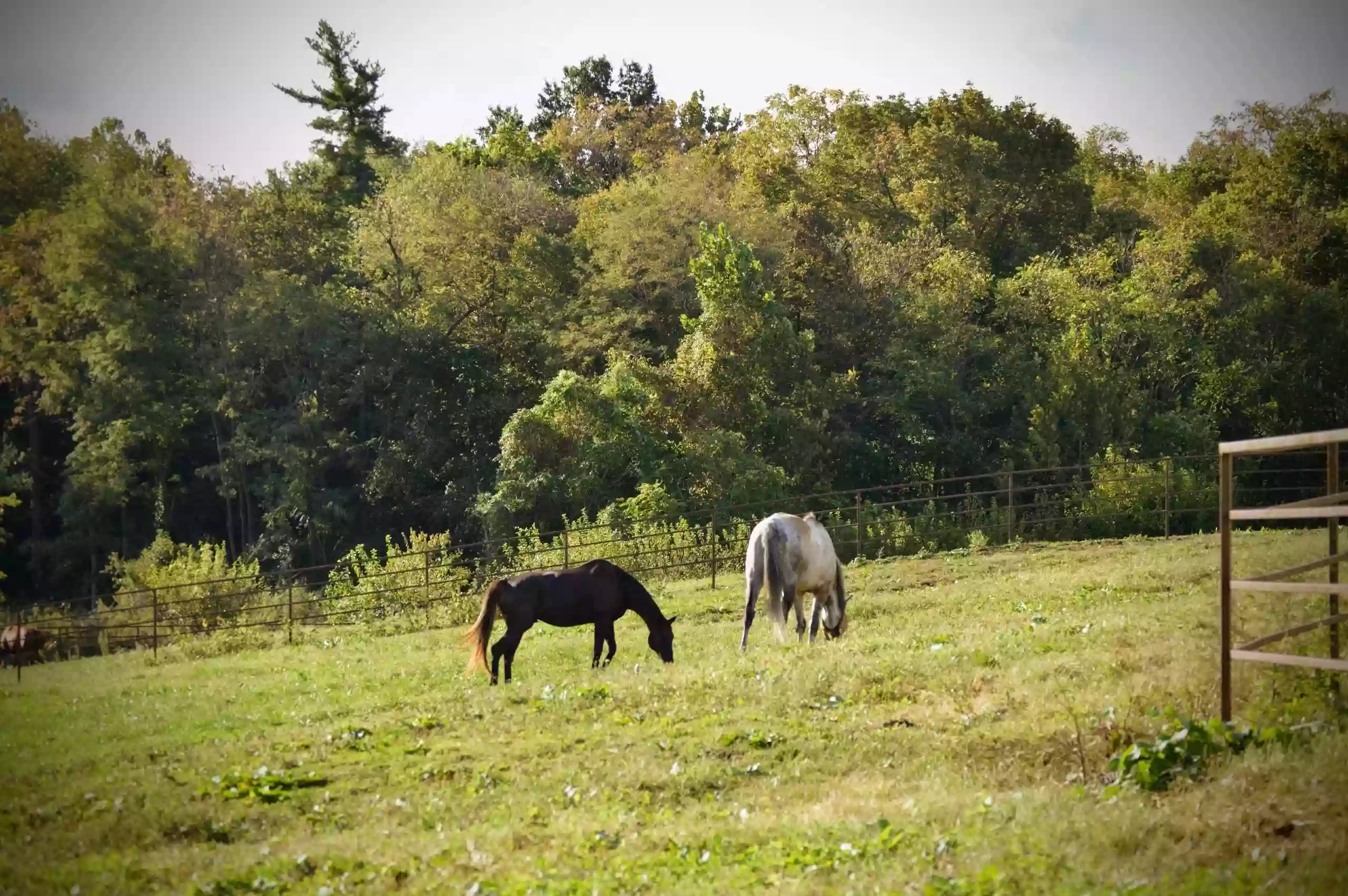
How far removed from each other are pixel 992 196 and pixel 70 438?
33441mm

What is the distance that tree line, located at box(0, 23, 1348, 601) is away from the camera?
36.8m

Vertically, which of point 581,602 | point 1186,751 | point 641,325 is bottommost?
point 1186,751

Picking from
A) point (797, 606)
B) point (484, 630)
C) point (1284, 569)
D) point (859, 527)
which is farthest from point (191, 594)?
point (1284, 569)

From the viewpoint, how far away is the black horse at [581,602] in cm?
1509

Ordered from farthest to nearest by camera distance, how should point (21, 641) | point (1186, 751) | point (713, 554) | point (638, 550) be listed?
point (638, 550)
point (713, 554)
point (21, 641)
point (1186, 751)

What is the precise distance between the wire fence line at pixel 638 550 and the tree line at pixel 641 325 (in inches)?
159

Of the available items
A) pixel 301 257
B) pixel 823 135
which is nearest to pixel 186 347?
pixel 301 257

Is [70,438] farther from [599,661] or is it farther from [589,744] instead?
[589,744]

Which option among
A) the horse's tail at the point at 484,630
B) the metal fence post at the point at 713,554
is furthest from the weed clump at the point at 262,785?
the metal fence post at the point at 713,554

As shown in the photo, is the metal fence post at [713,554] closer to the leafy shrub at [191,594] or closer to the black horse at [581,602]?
the black horse at [581,602]

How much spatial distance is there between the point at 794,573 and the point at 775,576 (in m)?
0.28

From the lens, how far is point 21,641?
20781 millimetres

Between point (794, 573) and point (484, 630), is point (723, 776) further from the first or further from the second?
point (794, 573)

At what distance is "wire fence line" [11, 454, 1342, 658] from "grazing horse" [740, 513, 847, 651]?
6.49 meters
